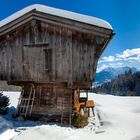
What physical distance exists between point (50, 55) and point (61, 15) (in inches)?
97.0

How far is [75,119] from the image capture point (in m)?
18.9

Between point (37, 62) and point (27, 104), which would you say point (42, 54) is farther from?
point (27, 104)

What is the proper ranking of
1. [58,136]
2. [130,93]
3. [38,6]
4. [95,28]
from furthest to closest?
[130,93]
[38,6]
[95,28]
[58,136]

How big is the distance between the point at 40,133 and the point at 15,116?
22.1 feet

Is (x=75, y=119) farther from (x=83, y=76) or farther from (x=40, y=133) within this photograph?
(x=40, y=133)

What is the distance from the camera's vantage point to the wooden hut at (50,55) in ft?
61.0

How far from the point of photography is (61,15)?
1872cm

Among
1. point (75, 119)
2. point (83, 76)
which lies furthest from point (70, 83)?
point (75, 119)

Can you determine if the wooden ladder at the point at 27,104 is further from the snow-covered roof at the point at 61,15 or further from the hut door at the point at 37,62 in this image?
the snow-covered roof at the point at 61,15

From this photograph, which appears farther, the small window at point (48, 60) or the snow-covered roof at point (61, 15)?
the small window at point (48, 60)

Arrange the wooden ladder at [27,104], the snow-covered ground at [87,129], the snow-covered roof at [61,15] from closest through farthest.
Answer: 1. the snow-covered ground at [87,129]
2. the snow-covered roof at [61,15]
3. the wooden ladder at [27,104]

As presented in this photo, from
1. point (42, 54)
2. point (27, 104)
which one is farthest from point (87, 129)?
point (42, 54)

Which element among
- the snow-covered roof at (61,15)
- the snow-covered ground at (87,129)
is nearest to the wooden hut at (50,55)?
the snow-covered roof at (61,15)

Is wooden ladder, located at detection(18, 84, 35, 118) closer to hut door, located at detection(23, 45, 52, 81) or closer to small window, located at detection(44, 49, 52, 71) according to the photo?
hut door, located at detection(23, 45, 52, 81)
